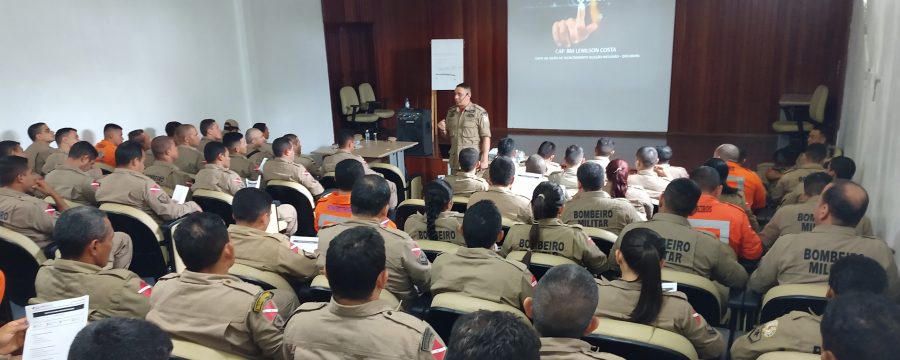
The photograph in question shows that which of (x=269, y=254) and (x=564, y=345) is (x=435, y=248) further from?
(x=564, y=345)

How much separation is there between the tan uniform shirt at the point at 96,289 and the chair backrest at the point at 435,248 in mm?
1286

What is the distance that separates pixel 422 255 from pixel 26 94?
498 centimetres

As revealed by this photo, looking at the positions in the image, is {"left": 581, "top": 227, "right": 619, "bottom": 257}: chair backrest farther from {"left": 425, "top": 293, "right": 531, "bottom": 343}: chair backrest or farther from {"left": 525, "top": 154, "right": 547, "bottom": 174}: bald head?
{"left": 525, "top": 154, "right": 547, "bottom": 174}: bald head

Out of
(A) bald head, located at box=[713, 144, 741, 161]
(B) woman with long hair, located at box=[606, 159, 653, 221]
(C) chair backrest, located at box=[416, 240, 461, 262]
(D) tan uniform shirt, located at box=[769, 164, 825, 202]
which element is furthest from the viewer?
(A) bald head, located at box=[713, 144, 741, 161]

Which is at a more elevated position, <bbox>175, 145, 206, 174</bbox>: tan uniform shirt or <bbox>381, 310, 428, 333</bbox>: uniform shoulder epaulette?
<bbox>381, 310, 428, 333</bbox>: uniform shoulder epaulette

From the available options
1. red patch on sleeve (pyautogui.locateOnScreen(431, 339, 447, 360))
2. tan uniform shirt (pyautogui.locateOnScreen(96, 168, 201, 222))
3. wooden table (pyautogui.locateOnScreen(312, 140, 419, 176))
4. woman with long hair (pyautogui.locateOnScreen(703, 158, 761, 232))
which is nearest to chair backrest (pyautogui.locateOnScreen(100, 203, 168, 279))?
tan uniform shirt (pyautogui.locateOnScreen(96, 168, 201, 222))

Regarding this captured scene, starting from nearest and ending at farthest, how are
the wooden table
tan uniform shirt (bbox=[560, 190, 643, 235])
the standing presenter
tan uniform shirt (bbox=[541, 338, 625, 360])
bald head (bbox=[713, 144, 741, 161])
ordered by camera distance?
tan uniform shirt (bbox=[541, 338, 625, 360]) → tan uniform shirt (bbox=[560, 190, 643, 235]) → bald head (bbox=[713, 144, 741, 161]) → the wooden table → the standing presenter

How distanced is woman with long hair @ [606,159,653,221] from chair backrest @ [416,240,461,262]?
136 centimetres

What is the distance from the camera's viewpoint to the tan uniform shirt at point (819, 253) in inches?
96.2

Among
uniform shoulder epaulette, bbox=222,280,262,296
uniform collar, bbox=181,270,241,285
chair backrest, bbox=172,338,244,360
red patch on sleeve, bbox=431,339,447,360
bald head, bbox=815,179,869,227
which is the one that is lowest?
red patch on sleeve, bbox=431,339,447,360

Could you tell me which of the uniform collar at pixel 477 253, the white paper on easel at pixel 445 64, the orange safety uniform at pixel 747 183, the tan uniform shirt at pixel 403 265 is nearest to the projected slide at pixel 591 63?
the white paper on easel at pixel 445 64

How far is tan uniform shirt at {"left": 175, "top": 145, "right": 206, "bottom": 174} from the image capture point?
571 cm

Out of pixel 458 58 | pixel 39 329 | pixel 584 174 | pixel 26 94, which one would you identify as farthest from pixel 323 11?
pixel 39 329

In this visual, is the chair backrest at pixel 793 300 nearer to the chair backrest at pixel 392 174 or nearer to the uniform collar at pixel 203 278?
the uniform collar at pixel 203 278
